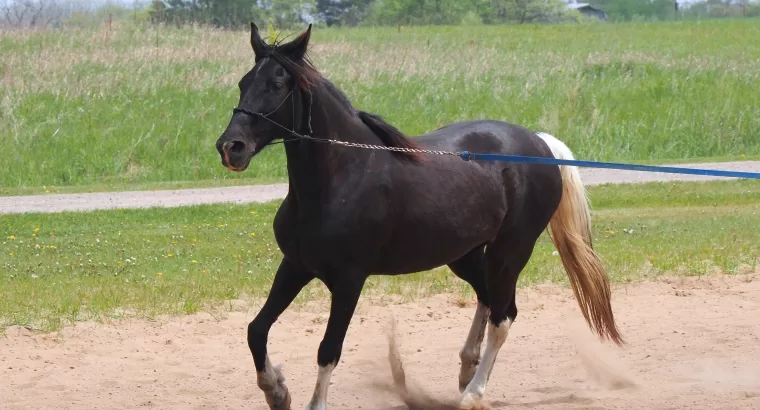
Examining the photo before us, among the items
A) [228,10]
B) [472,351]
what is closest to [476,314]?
[472,351]

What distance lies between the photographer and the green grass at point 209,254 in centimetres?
898

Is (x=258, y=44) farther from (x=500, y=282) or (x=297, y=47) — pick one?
(x=500, y=282)

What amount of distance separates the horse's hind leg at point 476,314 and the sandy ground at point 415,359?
0.21 meters

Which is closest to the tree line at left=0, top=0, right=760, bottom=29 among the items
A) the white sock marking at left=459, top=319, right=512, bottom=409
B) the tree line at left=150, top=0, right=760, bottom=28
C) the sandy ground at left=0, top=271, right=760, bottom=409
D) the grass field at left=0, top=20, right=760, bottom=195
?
the tree line at left=150, top=0, right=760, bottom=28

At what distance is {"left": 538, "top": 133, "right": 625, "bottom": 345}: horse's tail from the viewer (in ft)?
24.2

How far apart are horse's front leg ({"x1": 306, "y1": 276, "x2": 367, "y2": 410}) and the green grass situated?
296 cm

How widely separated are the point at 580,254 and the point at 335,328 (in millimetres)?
2202

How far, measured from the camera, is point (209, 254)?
37.1 feet

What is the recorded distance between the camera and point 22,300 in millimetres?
8883

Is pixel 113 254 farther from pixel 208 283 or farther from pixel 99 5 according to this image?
pixel 99 5

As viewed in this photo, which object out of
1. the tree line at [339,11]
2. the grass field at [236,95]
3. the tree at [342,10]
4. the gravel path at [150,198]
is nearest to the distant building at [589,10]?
the tree line at [339,11]

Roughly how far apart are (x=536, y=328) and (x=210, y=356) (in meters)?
2.50

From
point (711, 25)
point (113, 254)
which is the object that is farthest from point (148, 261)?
point (711, 25)

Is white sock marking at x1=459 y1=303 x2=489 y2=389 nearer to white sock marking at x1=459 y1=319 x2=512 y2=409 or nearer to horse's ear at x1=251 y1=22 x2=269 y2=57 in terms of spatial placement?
white sock marking at x1=459 y1=319 x2=512 y2=409
